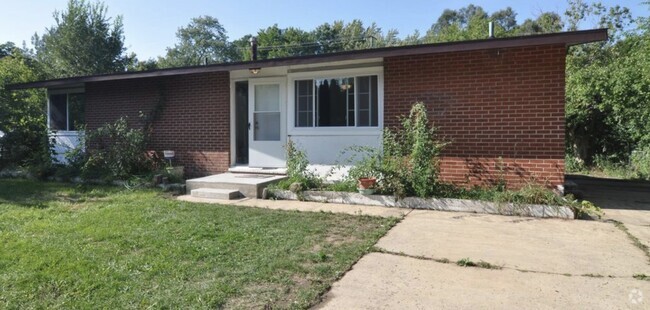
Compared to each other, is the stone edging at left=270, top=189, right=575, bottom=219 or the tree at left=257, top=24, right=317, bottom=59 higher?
the tree at left=257, top=24, right=317, bottom=59

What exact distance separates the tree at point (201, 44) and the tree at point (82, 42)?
25.4 m

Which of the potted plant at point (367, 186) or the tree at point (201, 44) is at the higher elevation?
the tree at point (201, 44)

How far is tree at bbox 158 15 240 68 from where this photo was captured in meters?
58.8

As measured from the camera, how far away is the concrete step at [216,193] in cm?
737

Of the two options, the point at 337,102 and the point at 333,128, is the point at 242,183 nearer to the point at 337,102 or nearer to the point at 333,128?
the point at 333,128

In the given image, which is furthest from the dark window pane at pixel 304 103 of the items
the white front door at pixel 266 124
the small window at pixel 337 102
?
the white front door at pixel 266 124

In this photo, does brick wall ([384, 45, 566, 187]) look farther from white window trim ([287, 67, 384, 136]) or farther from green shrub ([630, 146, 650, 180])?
green shrub ([630, 146, 650, 180])

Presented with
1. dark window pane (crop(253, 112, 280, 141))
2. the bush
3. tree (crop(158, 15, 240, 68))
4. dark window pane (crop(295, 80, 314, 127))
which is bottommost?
the bush

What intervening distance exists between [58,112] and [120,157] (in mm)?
4550

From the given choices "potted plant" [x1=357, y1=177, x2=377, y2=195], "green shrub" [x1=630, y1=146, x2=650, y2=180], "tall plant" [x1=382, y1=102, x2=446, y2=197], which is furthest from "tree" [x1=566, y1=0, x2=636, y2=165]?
"potted plant" [x1=357, y1=177, x2=377, y2=195]

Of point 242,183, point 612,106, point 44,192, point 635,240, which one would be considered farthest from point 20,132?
point 612,106

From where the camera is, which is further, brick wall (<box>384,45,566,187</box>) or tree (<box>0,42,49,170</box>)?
tree (<box>0,42,49,170</box>)

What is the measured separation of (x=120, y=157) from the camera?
29.7 ft

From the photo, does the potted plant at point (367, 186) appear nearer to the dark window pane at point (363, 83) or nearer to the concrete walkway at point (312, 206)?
the concrete walkway at point (312, 206)
